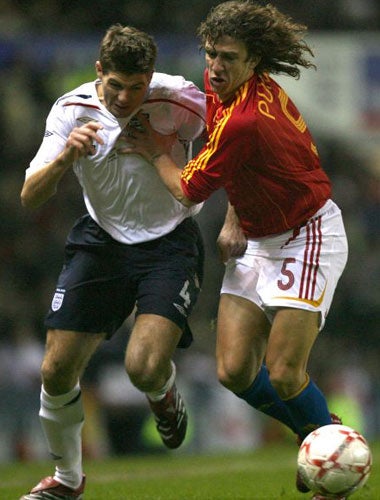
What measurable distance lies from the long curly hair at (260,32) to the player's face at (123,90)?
0.38 m

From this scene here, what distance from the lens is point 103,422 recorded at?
12367 millimetres

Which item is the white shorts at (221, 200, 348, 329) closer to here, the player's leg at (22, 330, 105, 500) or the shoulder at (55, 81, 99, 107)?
the player's leg at (22, 330, 105, 500)

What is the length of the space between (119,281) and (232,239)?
64cm

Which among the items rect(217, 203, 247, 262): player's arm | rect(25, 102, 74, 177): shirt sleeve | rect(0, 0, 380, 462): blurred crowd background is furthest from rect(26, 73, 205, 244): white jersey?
rect(0, 0, 380, 462): blurred crowd background

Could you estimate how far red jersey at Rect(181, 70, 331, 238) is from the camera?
18.6ft

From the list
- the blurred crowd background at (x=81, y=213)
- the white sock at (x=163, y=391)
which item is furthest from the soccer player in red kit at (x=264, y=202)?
the blurred crowd background at (x=81, y=213)

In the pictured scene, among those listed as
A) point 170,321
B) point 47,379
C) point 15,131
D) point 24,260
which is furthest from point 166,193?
point 15,131

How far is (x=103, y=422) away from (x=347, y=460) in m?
7.06

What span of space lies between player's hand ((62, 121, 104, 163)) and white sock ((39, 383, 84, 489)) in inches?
50.9

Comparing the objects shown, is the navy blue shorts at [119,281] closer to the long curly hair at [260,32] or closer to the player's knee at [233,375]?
the player's knee at [233,375]

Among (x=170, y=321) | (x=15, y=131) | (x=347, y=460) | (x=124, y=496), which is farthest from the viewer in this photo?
(x=15, y=131)

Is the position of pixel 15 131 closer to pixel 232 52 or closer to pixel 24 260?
pixel 24 260

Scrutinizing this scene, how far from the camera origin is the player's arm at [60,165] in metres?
5.52

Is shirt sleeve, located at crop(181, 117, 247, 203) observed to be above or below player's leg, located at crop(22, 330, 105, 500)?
above
